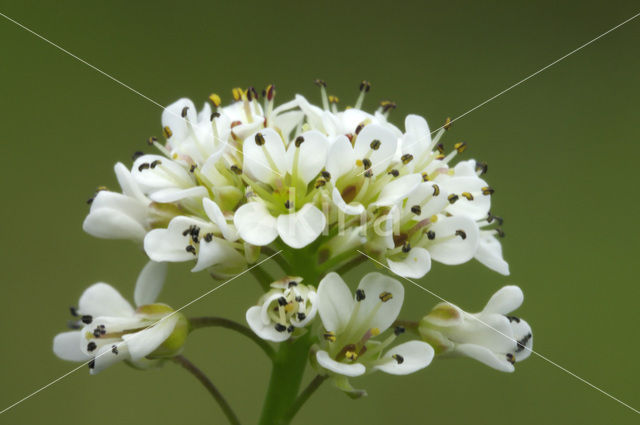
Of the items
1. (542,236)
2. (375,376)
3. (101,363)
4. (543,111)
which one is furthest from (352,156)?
(543,111)

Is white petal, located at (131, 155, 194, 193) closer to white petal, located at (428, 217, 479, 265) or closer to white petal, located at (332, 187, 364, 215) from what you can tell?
white petal, located at (332, 187, 364, 215)

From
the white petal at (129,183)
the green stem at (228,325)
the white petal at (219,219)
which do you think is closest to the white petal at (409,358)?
the green stem at (228,325)

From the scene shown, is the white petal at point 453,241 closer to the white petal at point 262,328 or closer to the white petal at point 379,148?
the white petal at point 379,148

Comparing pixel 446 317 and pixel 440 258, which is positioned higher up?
pixel 440 258

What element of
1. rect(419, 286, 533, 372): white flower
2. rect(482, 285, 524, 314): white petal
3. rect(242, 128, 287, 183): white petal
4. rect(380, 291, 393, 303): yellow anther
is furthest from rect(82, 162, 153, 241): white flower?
rect(482, 285, 524, 314): white petal

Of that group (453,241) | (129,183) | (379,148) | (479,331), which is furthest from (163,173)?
(479,331)

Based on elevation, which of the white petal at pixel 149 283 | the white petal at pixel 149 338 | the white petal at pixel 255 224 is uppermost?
the white petal at pixel 255 224

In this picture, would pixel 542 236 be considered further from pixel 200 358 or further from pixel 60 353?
pixel 60 353
